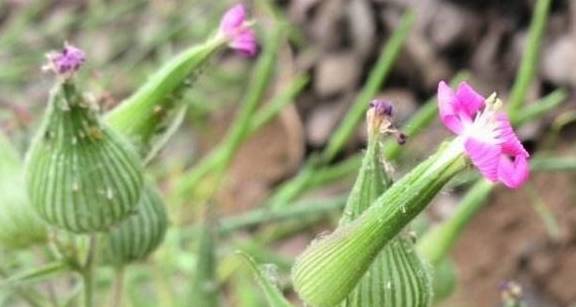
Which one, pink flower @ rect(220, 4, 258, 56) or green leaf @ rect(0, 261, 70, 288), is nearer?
green leaf @ rect(0, 261, 70, 288)


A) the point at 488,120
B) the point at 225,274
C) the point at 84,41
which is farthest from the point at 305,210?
the point at 84,41

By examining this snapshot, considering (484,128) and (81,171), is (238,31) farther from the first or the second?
(484,128)

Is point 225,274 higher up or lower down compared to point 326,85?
lower down

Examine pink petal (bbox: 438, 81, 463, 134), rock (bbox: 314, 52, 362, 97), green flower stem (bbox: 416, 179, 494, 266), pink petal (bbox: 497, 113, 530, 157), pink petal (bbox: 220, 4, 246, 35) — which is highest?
rock (bbox: 314, 52, 362, 97)

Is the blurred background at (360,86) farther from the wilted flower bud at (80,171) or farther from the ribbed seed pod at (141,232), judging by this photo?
the wilted flower bud at (80,171)

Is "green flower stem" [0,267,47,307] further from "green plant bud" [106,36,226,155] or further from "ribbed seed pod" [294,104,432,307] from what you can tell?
"ribbed seed pod" [294,104,432,307]

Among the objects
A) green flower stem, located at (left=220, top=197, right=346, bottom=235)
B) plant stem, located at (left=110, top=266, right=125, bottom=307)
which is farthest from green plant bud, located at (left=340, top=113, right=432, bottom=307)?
green flower stem, located at (left=220, top=197, right=346, bottom=235)

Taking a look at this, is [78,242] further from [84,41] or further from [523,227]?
[84,41]

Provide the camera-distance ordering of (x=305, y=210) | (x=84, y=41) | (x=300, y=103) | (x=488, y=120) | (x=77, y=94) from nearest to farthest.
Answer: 1. (x=488, y=120)
2. (x=77, y=94)
3. (x=305, y=210)
4. (x=300, y=103)
5. (x=84, y=41)

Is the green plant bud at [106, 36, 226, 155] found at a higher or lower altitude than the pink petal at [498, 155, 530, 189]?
higher
